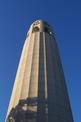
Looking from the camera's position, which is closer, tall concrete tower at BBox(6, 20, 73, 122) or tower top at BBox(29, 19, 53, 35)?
tall concrete tower at BBox(6, 20, 73, 122)

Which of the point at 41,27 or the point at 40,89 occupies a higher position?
the point at 41,27

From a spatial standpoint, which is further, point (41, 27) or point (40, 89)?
point (41, 27)

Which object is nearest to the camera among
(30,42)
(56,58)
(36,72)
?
(36,72)

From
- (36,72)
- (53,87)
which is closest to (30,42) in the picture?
(36,72)

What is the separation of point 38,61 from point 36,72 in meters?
2.02

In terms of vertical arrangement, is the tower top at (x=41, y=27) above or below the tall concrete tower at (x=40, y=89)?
above

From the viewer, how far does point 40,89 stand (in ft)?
90.8

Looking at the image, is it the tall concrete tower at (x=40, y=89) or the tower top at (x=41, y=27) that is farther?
the tower top at (x=41, y=27)

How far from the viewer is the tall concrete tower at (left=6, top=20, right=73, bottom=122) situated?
25.6 meters

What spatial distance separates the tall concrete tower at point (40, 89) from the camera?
1007 inches

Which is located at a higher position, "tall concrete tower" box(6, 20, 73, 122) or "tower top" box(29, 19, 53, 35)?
"tower top" box(29, 19, 53, 35)

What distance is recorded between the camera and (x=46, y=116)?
2520 centimetres

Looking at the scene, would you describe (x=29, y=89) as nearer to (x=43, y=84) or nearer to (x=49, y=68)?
(x=43, y=84)

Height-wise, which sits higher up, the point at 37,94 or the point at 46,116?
the point at 37,94
